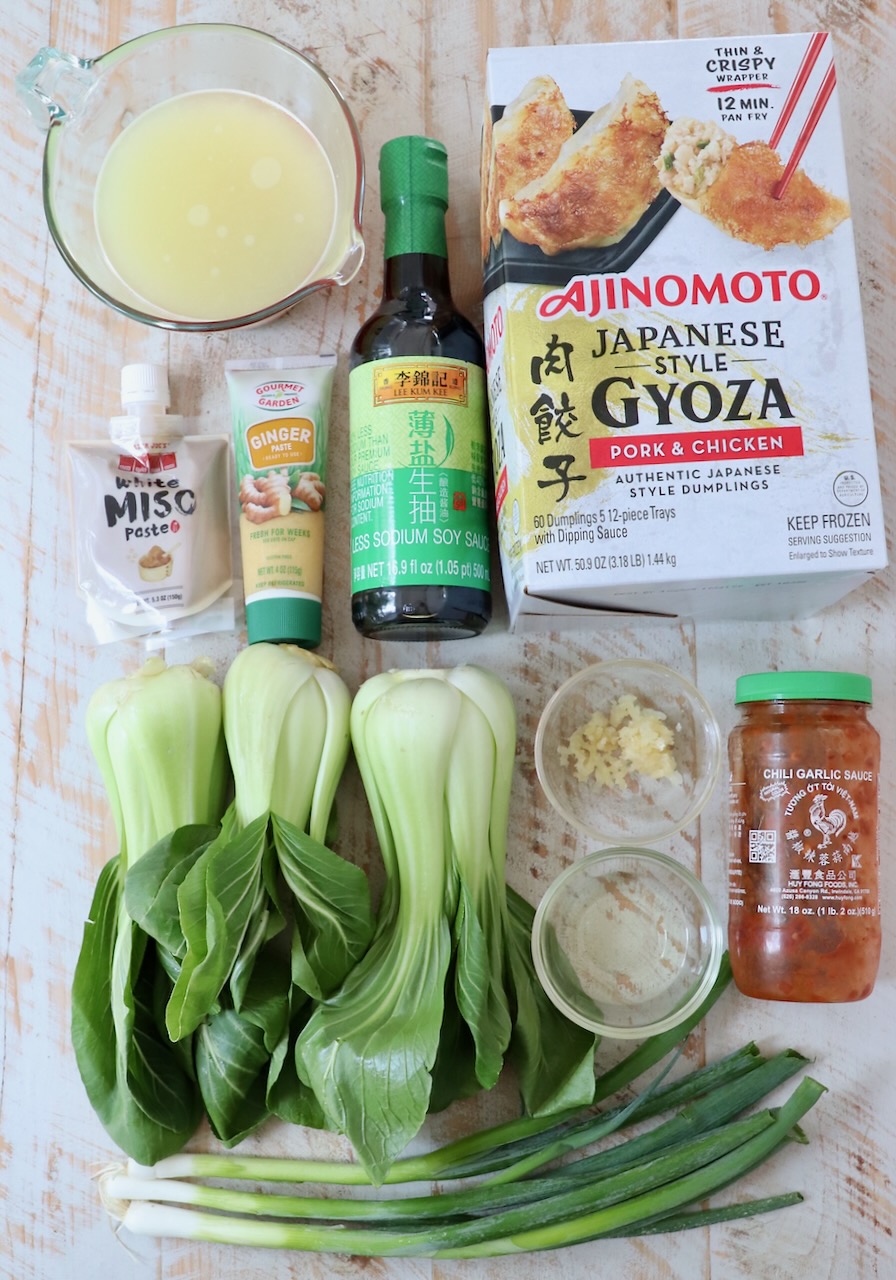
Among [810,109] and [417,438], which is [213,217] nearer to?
[417,438]

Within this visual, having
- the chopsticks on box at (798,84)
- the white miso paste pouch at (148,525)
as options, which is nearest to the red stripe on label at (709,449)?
the chopsticks on box at (798,84)

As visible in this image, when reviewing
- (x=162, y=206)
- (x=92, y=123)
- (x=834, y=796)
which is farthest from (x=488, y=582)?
(x=92, y=123)

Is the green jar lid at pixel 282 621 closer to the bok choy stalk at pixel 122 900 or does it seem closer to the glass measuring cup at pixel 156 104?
the bok choy stalk at pixel 122 900

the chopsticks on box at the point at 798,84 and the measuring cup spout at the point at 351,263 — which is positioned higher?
the chopsticks on box at the point at 798,84

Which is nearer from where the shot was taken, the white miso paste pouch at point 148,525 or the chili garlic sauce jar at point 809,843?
the chili garlic sauce jar at point 809,843

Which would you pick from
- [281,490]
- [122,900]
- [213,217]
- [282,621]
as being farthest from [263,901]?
[213,217]

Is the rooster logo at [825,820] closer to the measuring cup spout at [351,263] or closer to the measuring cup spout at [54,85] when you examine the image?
the measuring cup spout at [351,263]

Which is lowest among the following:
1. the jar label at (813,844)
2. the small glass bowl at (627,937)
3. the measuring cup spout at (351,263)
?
the small glass bowl at (627,937)
